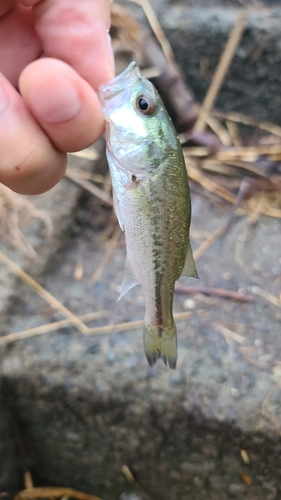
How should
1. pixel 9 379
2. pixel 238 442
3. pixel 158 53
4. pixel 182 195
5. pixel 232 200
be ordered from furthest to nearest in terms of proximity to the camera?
pixel 158 53, pixel 232 200, pixel 9 379, pixel 238 442, pixel 182 195

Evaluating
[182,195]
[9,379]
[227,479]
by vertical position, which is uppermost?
[182,195]

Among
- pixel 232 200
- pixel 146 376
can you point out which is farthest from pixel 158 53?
pixel 146 376

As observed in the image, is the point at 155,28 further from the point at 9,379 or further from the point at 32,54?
the point at 9,379

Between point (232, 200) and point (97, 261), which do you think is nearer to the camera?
point (97, 261)

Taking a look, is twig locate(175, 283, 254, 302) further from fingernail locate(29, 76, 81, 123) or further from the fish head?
fingernail locate(29, 76, 81, 123)

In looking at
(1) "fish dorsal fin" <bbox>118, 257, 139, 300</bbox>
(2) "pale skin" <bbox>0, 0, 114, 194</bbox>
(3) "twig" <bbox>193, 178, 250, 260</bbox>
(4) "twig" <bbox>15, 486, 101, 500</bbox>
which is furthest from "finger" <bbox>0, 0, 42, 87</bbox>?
(4) "twig" <bbox>15, 486, 101, 500</bbox>

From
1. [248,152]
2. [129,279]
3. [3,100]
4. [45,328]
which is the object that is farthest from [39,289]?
[248,152]
